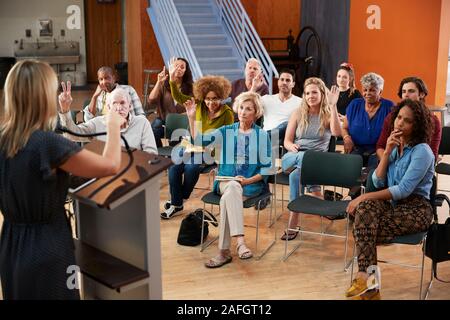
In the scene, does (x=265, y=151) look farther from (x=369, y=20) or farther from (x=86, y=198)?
(x=369, y=20)

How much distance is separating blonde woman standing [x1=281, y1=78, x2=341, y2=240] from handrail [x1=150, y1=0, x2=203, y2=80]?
4.24 m

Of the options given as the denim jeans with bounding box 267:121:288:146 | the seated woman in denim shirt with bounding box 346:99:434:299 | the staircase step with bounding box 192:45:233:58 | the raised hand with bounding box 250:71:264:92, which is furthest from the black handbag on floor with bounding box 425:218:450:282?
the staircase step with bounding box 192:45:233:58

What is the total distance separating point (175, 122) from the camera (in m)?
6.50

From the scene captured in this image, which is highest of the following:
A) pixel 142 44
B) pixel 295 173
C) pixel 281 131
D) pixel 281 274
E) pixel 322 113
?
pixel 142 44

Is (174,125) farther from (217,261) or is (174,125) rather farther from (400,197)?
(400,197)

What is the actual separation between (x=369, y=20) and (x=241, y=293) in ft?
22.8

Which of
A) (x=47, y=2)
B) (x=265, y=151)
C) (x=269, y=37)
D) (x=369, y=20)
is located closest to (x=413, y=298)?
(x=265, y=151)

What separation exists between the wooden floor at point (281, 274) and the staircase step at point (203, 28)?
6.23 m

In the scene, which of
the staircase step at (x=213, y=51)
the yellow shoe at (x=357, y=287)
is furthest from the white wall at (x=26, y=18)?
the yellow shoe at (x=357, y=287)

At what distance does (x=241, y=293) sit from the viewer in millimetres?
4180

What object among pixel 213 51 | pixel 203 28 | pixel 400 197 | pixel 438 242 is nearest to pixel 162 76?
pixel 400 197

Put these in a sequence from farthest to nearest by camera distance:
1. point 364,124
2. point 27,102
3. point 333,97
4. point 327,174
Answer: point 364,124
point 333,97
point 327,174
point 27,102

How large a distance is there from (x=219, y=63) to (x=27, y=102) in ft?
26.8

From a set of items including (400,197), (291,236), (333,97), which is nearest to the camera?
(400,197)
